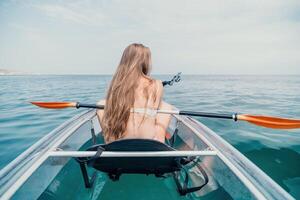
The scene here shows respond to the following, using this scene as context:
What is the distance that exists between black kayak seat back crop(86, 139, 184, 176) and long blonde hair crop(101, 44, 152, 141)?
353mm

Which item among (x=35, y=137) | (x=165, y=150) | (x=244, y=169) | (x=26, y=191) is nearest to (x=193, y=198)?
(x=244, y=169)

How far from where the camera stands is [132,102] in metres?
2.11

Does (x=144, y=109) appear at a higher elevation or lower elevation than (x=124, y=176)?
higher

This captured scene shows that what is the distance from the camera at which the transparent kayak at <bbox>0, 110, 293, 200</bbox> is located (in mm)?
1663

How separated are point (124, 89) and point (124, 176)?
1.53 metres

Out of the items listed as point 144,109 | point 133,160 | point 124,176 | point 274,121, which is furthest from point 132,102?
point 274,121

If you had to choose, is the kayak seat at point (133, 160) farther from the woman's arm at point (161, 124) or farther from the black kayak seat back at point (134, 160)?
the woman's arm at point (161, 124)

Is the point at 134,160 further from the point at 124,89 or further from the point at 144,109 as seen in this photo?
the point at 124,89

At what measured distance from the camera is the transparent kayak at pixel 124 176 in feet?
5.46

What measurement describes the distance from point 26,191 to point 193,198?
1.83m

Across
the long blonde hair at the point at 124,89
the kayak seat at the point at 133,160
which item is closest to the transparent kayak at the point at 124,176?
the kayak seat at the point at 133,160

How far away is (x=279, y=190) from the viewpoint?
153cm

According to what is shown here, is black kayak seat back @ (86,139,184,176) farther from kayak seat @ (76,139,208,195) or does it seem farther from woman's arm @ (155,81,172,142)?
woman's arm @ (155,81,172,142)

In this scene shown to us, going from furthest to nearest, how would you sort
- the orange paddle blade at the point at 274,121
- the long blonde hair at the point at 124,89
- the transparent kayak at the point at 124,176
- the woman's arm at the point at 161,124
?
1. the orange paddle blade at the point at 274,121
2. the woman's arm at the point at 161,124
3. the long blonde hair at the point at 124,89
4. the transparent kayak at the point at 124,176
